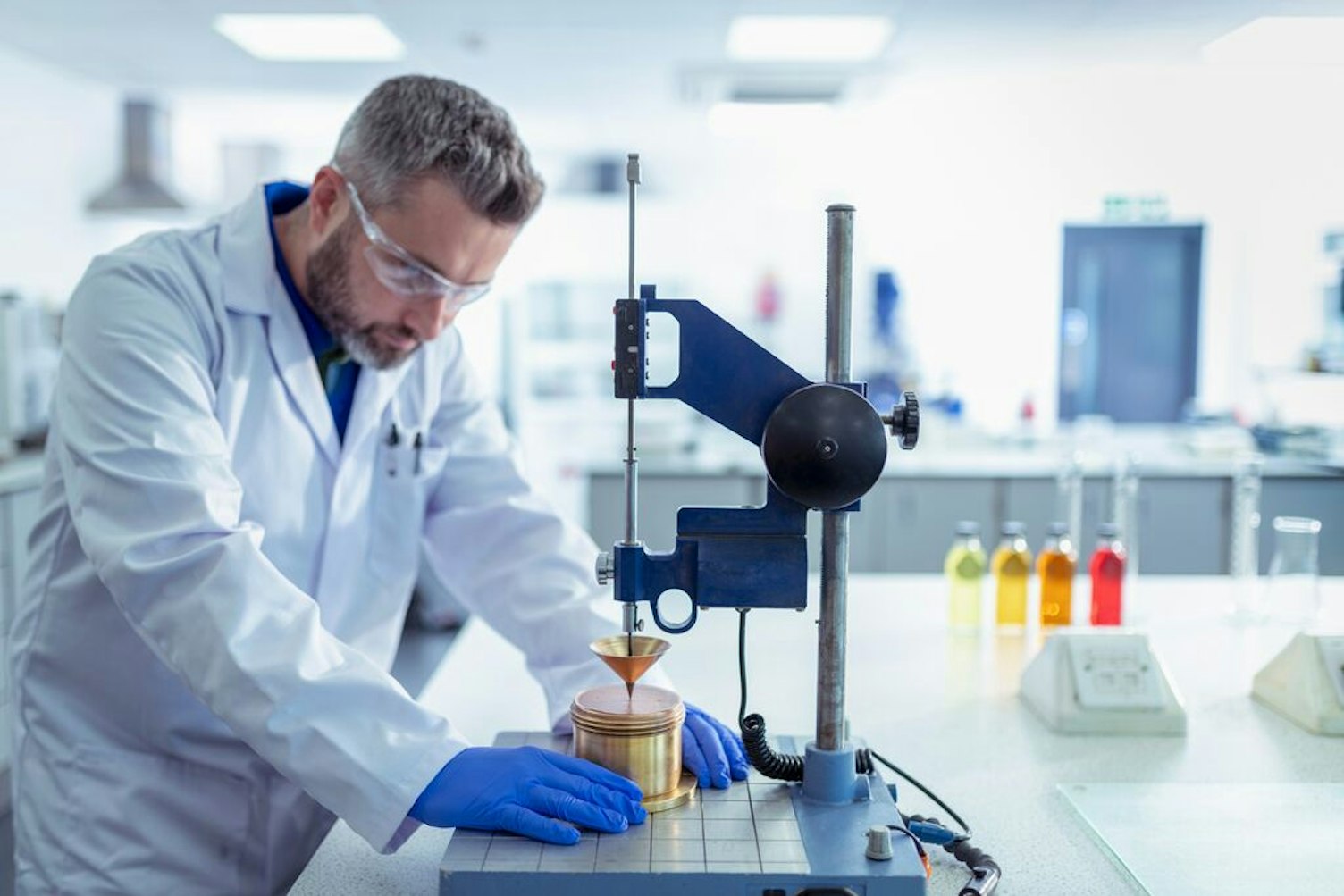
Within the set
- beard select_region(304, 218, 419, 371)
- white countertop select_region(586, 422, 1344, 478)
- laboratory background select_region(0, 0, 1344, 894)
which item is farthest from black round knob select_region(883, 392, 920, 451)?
white countertop select_region(586, 422, 1344, 478)

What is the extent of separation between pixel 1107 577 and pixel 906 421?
3.41 feet

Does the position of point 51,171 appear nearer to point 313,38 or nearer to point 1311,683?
point 313,38

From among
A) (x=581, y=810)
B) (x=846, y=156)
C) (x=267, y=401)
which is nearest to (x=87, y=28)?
(x=267, y=401)

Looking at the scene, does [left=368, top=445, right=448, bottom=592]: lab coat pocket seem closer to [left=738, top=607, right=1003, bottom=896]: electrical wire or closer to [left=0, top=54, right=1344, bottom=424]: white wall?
[left=738, top=607, right=1003, bottom=896]: electrical wire

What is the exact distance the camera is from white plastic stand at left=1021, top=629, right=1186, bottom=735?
1428 mm

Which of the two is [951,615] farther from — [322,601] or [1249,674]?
[322,601]

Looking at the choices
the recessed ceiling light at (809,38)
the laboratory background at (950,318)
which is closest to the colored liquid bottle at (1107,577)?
the laboratory background at (950,318)

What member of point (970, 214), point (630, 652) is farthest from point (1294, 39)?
point (970, 214)

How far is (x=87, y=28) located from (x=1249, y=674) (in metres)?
4.52

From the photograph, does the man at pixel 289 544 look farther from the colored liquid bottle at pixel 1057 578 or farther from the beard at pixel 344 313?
the colored liquid bottle at pixel 1057 578

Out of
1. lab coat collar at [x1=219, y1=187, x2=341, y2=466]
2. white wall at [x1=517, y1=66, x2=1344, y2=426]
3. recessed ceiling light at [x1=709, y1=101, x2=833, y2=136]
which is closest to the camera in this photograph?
lab coat collar at [x1=219, y1=187, x2=341, y2=466]

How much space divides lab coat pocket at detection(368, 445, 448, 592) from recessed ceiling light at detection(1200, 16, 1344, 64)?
1324mm

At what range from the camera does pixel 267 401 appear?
1431 millimetres

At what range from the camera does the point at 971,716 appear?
1.50 metres
